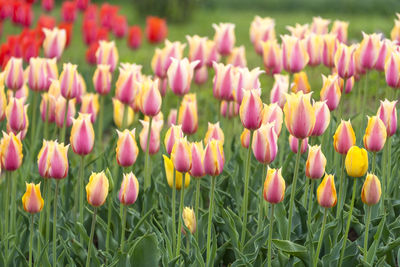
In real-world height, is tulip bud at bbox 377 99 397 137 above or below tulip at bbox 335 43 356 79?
below

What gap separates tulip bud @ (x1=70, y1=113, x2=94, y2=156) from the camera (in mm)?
2906

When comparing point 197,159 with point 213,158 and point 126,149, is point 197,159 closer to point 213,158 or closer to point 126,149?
point 213,158

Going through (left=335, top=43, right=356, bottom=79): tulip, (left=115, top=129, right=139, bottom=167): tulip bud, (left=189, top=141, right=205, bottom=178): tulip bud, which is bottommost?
(left=115, top=129, right=139, bottom=167): tulip bud

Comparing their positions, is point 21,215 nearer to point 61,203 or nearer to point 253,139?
point 61,203

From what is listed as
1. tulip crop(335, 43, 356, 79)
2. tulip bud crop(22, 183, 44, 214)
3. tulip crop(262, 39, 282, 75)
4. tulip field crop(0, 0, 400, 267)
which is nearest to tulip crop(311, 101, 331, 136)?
tulip field crop(0, 0, 400, 267)

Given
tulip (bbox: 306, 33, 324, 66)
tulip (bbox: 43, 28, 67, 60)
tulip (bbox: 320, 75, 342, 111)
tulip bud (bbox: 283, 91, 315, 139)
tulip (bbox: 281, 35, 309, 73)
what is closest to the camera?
tulip bud (bbox: 283, 91, 315, 139)

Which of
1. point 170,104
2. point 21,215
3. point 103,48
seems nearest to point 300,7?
point 170,104

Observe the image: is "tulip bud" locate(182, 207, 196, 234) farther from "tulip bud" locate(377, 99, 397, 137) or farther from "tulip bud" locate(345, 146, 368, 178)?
"tulip bud" locate(377, 99, 397, 137)

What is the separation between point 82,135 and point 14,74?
3.81ft

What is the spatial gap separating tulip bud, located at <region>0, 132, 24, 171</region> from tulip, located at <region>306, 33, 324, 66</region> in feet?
5.60

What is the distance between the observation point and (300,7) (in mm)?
14359

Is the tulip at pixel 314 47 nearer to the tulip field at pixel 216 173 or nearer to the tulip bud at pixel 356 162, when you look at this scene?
the tulip field at pixel 216 173

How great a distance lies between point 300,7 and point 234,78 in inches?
444

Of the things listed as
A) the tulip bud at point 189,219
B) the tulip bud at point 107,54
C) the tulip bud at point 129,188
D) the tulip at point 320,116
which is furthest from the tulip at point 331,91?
the tulip bud at point 107,54
